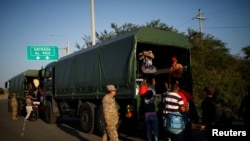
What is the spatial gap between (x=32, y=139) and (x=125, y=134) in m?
3.10

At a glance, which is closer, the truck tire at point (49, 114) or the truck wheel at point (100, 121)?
the truck wheel at point (100, 121)

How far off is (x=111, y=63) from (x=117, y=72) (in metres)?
0.55

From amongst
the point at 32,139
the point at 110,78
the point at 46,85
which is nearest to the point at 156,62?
the point at 110,78

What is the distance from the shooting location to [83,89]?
12.3 meters

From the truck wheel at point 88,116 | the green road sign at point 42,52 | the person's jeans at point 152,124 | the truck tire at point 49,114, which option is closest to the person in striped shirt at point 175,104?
the person's jeans at point 152,124

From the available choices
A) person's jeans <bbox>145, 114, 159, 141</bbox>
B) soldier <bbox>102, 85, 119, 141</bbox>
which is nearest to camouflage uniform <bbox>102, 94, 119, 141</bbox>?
soldier <bbox>102, 85, 119, 141</bbox>

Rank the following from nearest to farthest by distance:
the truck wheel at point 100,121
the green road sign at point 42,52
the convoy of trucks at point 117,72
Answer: the convoy of trucks at point 117,72 → the truck wheel at point 100,121 → the green road sign at point 42,52

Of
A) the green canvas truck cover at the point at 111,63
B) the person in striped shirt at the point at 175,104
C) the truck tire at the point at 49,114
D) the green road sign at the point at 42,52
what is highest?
the green road sign at the point at 42,52

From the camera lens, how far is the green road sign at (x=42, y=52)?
30.4 meters

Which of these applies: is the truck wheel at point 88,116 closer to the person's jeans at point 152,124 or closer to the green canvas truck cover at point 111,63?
the green canvas truck cover at point 111,63

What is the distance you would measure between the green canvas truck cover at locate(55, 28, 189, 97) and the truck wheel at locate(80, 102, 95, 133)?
1.45 feet

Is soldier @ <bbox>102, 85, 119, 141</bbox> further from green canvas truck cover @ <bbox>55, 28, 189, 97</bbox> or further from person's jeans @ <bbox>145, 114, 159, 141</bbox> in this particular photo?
green canvas truck cover @ <bbox>55, 28, 189, 97</bbox>

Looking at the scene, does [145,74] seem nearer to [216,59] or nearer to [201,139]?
[201,139]

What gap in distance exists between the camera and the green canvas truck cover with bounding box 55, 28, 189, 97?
9414mm
